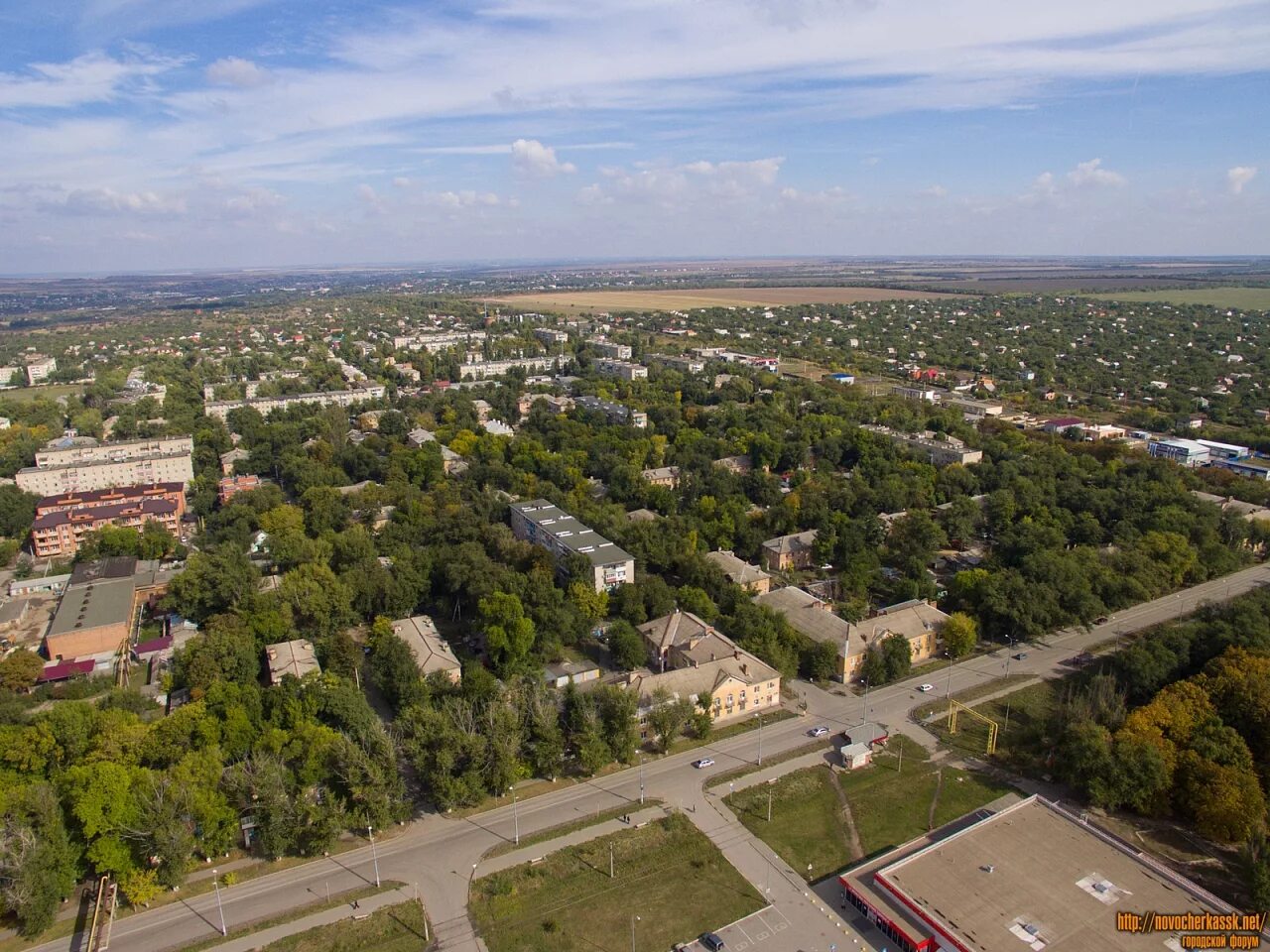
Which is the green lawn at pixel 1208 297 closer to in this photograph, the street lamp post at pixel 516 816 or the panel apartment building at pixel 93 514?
the panel apartment building at pixel 93 514

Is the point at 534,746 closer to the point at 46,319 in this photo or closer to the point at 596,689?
the point at 596,689

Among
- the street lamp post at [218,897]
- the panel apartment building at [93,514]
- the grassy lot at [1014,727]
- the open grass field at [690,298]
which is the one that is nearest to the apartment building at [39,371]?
the panel apartment building at [93,514]

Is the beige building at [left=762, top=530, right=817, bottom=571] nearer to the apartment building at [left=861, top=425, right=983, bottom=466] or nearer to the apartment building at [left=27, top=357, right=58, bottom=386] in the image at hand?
the apartment building at [left=861, top=425, right=983, bottom=466]

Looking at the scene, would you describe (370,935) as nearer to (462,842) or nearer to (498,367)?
(462,842)

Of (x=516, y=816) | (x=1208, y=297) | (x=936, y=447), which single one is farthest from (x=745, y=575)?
(x=1208, y=297)

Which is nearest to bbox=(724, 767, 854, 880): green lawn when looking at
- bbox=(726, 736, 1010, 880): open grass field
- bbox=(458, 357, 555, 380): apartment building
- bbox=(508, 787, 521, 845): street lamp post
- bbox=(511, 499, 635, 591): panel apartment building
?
bbox=(726, 736, 1010, 880): open grass field
